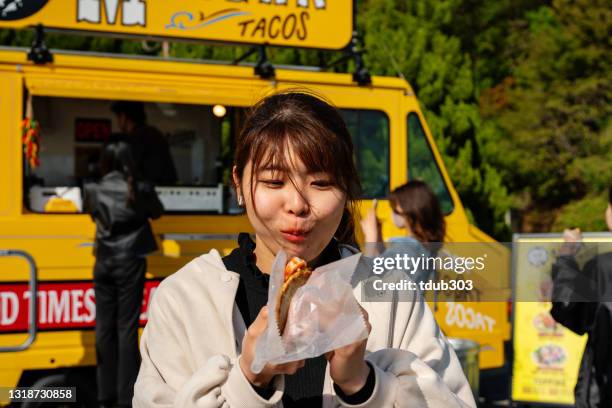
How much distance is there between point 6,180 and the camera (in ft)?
16.1

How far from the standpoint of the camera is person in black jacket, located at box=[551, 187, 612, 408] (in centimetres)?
348

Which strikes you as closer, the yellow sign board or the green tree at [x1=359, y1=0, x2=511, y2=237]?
the yellow sign board

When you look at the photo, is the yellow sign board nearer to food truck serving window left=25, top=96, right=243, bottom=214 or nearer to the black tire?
food truck serving window left=25, top=96, right=243, bottom=214

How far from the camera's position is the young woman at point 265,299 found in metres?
1.39

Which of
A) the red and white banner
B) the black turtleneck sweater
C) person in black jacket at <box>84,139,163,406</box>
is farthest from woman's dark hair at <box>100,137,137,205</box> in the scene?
the black turtleneck sweater

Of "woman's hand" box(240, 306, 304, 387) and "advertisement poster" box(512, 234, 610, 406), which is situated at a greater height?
"woman's hand" box(240, 306, 304, 387)

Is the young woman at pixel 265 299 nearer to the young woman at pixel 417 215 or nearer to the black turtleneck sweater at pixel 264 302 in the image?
the black turtleneck sweater at pixel 264 302

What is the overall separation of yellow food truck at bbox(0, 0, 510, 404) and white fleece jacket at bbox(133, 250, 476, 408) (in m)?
2.54

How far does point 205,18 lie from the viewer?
5.49 meters

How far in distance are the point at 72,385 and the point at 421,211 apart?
259 centimetres

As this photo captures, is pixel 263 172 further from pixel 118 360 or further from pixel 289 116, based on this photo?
pixel 118 360

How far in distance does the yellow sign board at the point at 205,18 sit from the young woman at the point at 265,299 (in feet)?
13.5

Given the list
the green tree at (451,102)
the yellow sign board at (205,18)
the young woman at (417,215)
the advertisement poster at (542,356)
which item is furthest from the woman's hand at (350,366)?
the green tree at (451,102)

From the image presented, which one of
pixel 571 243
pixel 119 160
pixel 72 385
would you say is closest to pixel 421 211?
pixel 571 243
